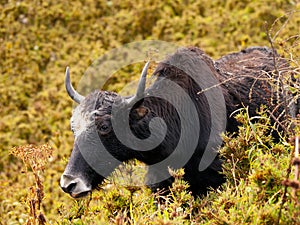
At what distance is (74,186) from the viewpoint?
4.43 metres

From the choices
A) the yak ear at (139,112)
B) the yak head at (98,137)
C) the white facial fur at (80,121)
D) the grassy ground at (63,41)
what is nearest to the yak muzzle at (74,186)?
the yak head at (98,137)

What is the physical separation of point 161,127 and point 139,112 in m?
0.24

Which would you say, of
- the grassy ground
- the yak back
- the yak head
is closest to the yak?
the yak head

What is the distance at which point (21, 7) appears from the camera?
996 cm

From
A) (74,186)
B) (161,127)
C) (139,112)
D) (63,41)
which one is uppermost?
(139,112)

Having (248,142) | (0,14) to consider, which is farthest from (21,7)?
(248,142)

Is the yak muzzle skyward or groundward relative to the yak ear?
groundward

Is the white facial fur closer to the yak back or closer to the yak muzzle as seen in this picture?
the yak muzzle

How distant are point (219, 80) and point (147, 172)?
3.57 feet

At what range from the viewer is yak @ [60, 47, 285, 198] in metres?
4.62

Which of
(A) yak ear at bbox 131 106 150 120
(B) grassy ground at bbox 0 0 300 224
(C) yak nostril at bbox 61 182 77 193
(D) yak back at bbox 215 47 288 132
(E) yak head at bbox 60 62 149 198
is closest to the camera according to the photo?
(C) yak nostril at bbox 61 182 77 193

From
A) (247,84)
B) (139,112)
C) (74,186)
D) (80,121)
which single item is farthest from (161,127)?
(247,84)

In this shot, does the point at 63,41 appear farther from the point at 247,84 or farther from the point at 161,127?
the point at 161,127

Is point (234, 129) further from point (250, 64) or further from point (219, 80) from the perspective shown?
point (250, 64)
